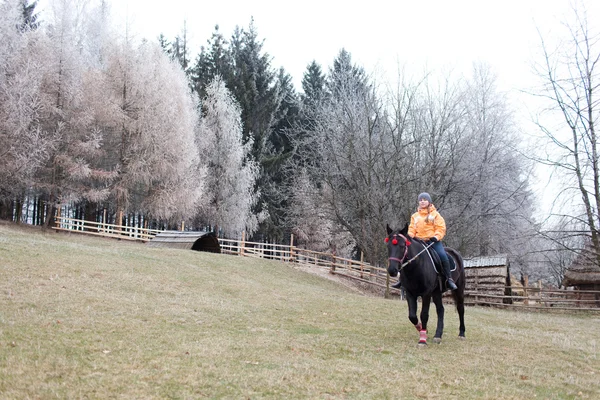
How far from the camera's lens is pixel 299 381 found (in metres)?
5.64

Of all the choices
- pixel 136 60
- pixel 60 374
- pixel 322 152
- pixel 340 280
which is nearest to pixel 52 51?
pixel 136 60

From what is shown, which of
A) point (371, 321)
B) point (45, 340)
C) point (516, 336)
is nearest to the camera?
point (45, 340)

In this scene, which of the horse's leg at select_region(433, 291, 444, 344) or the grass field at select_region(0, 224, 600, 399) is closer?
the grass field at select_region(0, 224, 600, 399)

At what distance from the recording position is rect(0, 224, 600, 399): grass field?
Result: 5.35 meters

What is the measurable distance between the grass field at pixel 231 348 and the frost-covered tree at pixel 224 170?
21340 millimetres

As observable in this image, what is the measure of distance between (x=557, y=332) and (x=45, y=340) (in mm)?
11785

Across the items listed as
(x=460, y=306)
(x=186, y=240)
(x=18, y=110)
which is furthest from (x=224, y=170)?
(x=460, y=306)

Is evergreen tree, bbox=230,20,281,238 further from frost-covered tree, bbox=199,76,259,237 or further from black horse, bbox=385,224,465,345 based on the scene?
black horse, bbox=385,224,465,345

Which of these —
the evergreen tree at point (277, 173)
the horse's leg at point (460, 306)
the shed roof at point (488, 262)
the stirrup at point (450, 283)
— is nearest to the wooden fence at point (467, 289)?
the shed roof at point (488, 262)

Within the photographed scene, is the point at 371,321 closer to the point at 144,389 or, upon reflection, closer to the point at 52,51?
the point at 144,389

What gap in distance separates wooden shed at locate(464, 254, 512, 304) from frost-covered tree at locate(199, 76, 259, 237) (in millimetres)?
17839

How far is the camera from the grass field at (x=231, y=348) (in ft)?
17.6

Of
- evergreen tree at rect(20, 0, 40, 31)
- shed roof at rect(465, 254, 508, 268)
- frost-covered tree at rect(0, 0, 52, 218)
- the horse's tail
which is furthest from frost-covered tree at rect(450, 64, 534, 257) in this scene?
evergreen tree at rect(20, 0, 40, 31)

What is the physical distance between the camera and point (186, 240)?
22922mm
